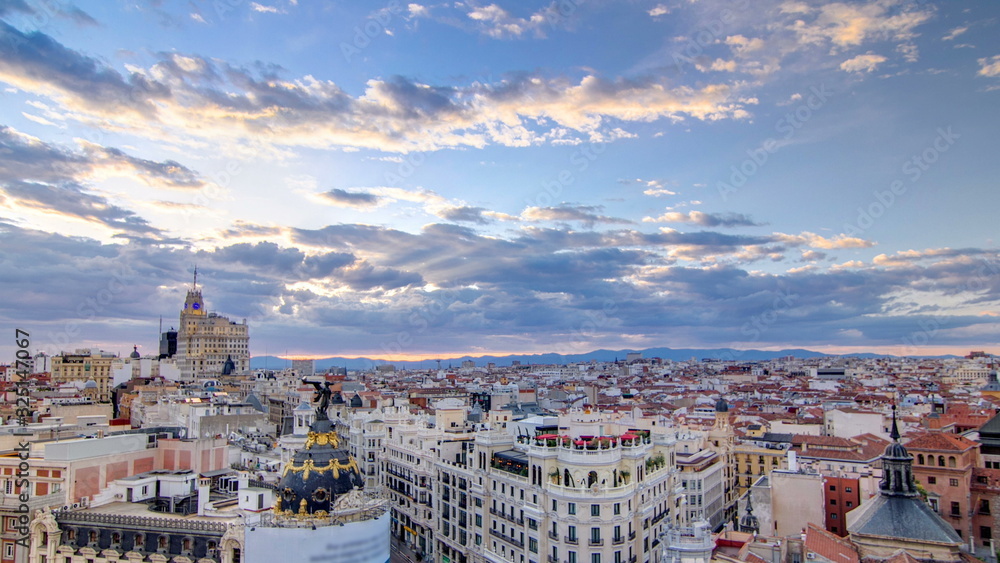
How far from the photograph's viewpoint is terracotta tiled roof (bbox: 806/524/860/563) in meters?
45.9

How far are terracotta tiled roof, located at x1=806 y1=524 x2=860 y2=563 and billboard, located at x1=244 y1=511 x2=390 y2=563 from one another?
1224 inches

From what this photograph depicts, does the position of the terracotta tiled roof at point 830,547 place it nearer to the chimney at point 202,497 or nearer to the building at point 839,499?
the building at point 839,499

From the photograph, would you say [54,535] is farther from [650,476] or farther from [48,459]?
[650,476]

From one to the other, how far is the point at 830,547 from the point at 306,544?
3609cm

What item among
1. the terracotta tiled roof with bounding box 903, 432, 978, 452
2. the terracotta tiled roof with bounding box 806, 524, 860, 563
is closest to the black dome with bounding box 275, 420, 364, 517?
the terracotta tiled roof with bounding box 806, 524, 860, 563

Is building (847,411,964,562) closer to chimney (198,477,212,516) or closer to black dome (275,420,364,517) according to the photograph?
black dome (275,420,364,517)

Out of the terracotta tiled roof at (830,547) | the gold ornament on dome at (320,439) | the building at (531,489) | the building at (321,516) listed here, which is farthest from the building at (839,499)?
the gold ornament on dome at (320,439)

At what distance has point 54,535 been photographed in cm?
5316

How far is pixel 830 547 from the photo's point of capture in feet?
156

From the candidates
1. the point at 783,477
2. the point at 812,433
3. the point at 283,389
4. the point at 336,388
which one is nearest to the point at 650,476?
the point at 783,477

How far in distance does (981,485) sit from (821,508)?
52.3 feet

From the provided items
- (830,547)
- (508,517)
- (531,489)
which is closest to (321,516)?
(531,489)

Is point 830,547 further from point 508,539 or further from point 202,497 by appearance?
point 202,497

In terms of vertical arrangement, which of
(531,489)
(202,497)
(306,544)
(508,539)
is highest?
(202,497)
